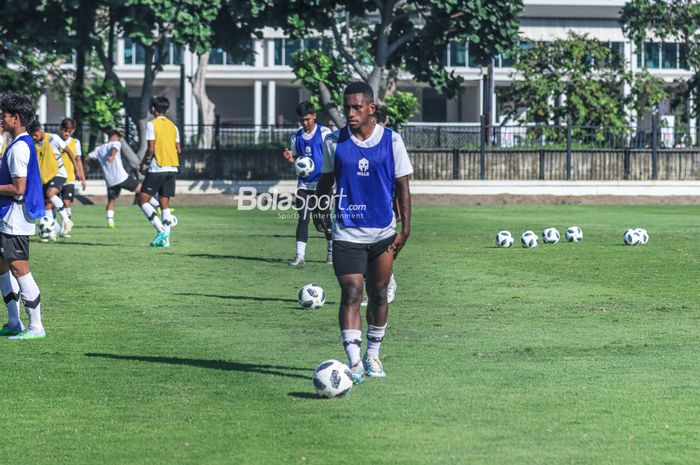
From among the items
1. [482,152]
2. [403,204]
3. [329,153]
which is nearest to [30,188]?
[329,153]

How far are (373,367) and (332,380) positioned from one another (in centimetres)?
95

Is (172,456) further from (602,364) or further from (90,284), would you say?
(90,284)

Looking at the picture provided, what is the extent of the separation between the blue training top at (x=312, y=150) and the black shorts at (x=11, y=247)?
22.2ft

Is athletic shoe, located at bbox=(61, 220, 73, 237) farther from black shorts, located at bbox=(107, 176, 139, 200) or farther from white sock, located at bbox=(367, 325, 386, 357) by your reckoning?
white sock, located at bbox=(367, 325, 386, 357)

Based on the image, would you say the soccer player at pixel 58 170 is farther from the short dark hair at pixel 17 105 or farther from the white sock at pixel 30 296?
the short dark hair at pixel 17 105

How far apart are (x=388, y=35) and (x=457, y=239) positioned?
2045 cm

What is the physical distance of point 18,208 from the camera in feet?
36.6

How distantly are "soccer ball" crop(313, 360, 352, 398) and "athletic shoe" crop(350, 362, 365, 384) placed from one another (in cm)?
51

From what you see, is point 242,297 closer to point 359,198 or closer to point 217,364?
point 217,364

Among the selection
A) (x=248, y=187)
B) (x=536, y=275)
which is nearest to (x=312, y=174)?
(x=536, y=275)

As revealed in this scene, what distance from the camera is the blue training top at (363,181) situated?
29.6ft

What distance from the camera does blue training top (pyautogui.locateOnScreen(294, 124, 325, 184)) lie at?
1755 cm

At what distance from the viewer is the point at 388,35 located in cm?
4297

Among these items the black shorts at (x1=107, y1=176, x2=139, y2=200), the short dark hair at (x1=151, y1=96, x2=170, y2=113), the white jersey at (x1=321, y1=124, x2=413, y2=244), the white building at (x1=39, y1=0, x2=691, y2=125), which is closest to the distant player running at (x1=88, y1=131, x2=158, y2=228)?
the black shorts at (x1=107, y1=176, x2=139, y2=200)
